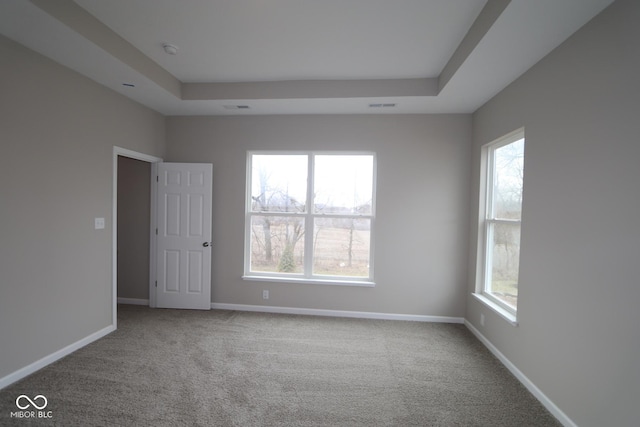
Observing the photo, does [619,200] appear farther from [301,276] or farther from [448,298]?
[301,276]

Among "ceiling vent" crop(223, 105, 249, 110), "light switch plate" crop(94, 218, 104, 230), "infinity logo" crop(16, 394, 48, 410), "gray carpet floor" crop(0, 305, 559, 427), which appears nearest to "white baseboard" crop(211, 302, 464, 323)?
"gray carpet floor" crop(0, 305, 559, 427)

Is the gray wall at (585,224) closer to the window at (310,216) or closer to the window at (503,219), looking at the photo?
the window at (503,219)

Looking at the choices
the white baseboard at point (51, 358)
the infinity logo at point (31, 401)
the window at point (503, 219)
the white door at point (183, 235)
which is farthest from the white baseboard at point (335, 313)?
the infinity logo at point (31, 401)

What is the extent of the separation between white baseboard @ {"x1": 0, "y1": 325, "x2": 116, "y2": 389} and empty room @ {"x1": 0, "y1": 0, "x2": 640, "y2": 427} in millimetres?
17

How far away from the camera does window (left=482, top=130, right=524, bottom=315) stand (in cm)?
278

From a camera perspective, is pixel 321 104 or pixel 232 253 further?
pixel 232 253

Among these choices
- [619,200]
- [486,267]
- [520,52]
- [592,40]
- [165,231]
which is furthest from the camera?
[165,231]

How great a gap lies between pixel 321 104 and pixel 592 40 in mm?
2407

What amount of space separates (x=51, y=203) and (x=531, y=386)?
14.4 feet

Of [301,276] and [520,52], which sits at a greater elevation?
[520,52]

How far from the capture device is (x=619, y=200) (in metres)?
1.62

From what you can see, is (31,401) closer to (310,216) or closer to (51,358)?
(51,358)

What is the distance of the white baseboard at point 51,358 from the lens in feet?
7.41

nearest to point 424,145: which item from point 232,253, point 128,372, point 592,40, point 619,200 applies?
point 592,40
